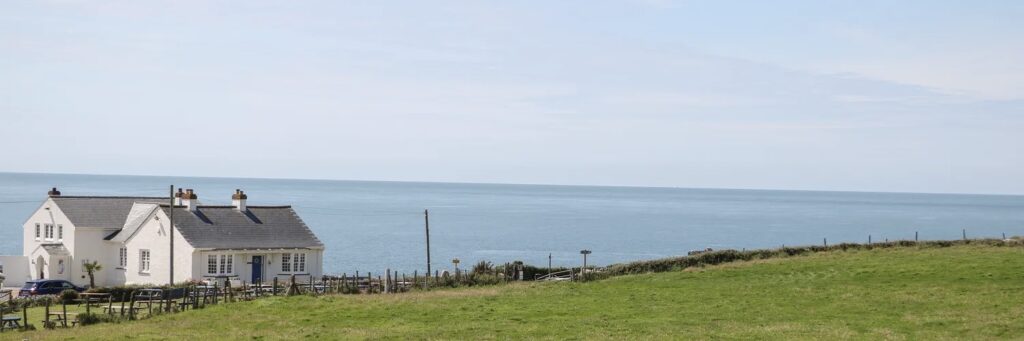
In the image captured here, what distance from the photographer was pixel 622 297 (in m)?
47.6

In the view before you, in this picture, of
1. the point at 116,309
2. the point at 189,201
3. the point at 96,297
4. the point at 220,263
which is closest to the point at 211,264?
the point at 220,263

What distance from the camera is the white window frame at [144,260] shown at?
71.3 metres

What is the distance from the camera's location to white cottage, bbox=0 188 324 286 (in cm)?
6869

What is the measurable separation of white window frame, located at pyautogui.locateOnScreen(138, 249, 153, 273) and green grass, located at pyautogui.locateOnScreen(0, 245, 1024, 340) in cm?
2575

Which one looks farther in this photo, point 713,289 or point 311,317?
point 713,289

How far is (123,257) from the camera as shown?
243 ft

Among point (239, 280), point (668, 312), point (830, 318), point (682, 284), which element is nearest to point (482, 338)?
point (668, 312)

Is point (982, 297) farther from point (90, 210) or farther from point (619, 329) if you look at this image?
point (90, 210)

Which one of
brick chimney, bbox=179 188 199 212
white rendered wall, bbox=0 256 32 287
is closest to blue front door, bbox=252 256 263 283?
brick chimney, bbox=179 188 199 212

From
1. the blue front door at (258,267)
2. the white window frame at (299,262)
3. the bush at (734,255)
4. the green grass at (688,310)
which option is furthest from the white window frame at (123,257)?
the bush at (734,255)

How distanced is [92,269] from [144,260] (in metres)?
3.14

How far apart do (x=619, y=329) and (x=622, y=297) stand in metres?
10.6

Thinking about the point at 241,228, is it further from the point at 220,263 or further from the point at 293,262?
the point at 293,262

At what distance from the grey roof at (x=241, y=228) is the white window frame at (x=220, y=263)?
1.77ft
